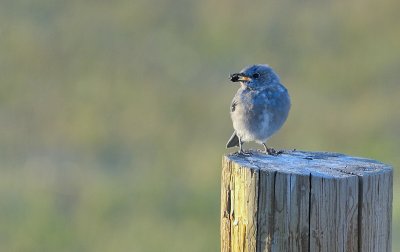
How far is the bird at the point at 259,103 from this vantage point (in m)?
6.67

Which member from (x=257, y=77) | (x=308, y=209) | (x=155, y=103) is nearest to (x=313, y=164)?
(x=308, y=209)

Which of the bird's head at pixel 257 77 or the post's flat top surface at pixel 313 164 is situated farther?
the bird's head at pixel 257 77

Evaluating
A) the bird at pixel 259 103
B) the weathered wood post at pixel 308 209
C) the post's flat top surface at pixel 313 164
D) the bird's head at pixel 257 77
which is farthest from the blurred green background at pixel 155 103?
the weathered wood post at pixel 308 209

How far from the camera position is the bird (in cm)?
667

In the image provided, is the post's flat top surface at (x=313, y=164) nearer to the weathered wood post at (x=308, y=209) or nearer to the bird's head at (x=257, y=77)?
the weathered wood post at (x=308, y=209)

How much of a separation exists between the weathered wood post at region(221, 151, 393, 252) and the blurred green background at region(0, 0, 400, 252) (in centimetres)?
577

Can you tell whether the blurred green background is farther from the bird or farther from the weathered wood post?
the weathered wood post

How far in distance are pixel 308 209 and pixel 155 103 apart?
11301mm

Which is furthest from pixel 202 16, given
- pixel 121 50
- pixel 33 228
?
pixel 33 228

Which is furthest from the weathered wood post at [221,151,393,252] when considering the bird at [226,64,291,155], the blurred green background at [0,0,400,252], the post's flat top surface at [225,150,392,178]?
the blurred green background at [0,0,400,252]

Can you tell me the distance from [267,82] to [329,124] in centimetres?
757

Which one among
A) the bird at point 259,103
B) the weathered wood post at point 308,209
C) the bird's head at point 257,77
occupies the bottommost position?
the weathered wood post at point 308,209

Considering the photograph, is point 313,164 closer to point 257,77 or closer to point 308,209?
point 308,209

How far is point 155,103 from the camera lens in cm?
1533
